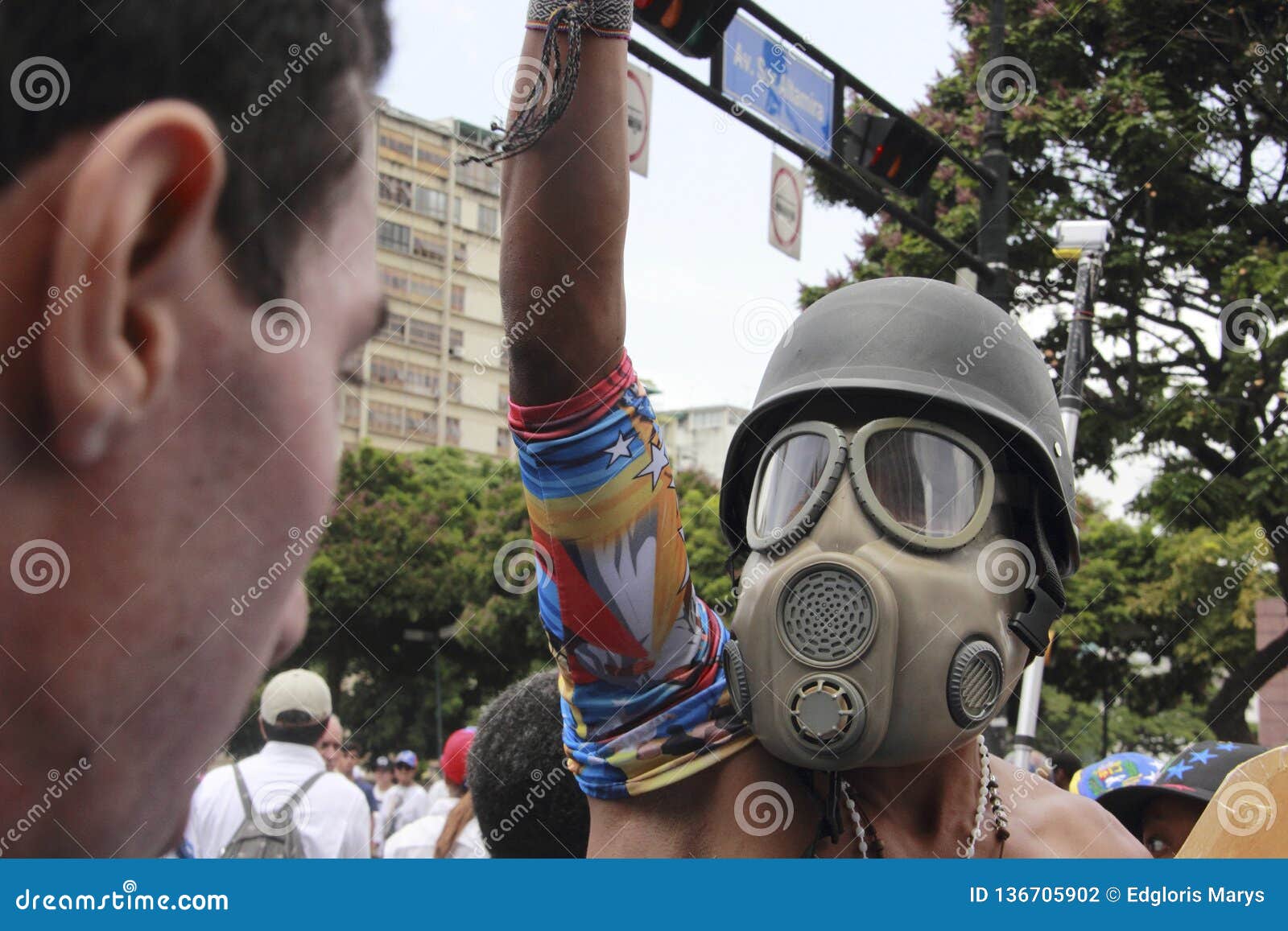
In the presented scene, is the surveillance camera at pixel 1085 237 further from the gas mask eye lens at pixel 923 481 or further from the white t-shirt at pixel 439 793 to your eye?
the gas mask eye lens at pixel 923 481

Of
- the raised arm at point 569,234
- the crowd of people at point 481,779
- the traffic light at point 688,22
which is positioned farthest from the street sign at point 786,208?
the raised arm at point 569,234

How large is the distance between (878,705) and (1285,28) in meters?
11.5

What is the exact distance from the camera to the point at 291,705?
2.36 metres

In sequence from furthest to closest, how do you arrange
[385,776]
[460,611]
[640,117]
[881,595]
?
1. [460,611]
2. [385,776]
3. [640,117]
4. [881,595]

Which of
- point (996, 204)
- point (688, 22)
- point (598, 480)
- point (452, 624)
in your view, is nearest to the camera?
point (598, 480)

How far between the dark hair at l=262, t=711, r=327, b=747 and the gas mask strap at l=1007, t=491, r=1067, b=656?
1.27 meters

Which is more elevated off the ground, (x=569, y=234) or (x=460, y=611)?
(x=460, y=611)

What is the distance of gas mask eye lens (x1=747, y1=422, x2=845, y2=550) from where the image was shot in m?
2.12

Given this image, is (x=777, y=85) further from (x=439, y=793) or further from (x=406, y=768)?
(x=406, y=768)

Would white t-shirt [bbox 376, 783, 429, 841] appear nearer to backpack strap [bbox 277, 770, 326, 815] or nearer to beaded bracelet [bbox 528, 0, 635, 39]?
backpack strap [bbox 277, 770, 326, 815]

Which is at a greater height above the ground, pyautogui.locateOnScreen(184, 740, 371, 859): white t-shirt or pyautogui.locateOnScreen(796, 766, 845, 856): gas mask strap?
pyautogui.locateOnScreen(796, 766, 845, 856): gas mask strap

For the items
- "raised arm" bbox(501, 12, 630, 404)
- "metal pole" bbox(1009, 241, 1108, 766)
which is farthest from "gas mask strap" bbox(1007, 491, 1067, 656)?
"metal pole" bbox(1009, 241, 1108, 766)

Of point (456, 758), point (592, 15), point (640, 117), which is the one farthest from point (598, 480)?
point (640, 117)

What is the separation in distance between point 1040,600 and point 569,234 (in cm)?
112
